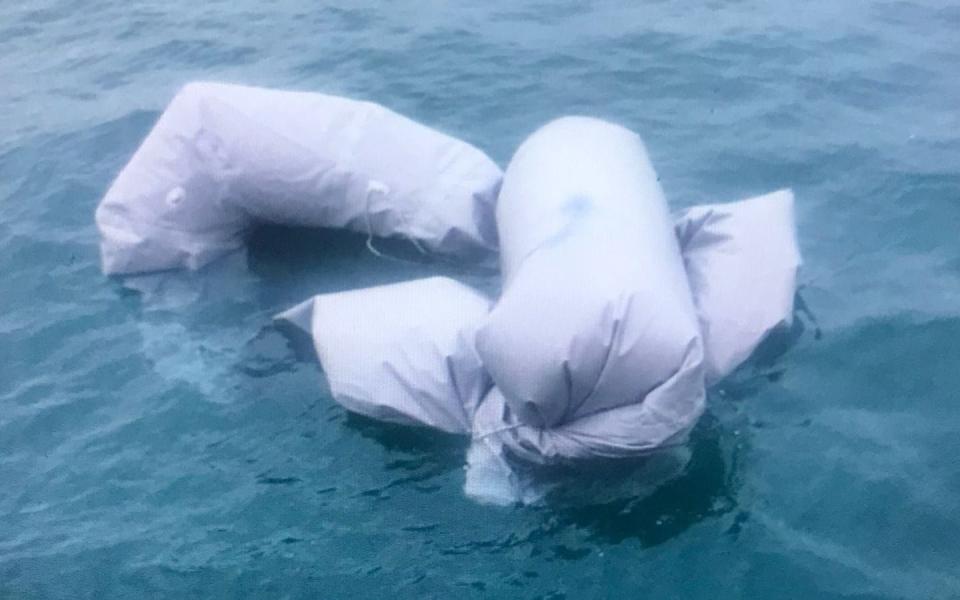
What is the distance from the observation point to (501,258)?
19.2 ft

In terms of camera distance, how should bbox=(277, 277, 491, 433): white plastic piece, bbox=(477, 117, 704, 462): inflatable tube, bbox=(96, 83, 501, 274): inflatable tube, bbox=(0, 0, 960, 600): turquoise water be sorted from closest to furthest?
1. bbox=(477, 117, 704, 462): inflatable tube
2. bbox=(0, 0, 960, 600): turquoise water
3. bbox=(277, 277, 491, 433): white plastic piece
4. bbox=(96, 83, 501, 274): inflatable tube

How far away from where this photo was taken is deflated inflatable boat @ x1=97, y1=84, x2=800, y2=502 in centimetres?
475

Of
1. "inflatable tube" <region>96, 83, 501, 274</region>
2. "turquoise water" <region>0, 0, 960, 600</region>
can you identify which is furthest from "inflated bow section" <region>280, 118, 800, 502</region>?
"inflatable tube" <region>96, 83, 501, 274</region>

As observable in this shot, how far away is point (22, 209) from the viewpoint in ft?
26.7

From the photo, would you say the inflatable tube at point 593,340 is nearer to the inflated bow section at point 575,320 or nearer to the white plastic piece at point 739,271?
the inflated bow section at point 575,320

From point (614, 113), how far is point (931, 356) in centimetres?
368

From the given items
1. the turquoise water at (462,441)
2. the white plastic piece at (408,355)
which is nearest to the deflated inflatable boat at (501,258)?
the white plastic piece at (408,355)

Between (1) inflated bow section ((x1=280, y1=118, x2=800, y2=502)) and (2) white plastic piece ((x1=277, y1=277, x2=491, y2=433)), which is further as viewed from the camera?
(2) white plastic piece ((x1=277, y1=277, x2=491, y2=433))

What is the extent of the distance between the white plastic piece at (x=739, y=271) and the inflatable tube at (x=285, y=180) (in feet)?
4.33

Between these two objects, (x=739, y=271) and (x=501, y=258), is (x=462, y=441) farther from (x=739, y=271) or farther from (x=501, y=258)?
(x=739, y=271)

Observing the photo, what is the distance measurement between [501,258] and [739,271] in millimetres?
1286

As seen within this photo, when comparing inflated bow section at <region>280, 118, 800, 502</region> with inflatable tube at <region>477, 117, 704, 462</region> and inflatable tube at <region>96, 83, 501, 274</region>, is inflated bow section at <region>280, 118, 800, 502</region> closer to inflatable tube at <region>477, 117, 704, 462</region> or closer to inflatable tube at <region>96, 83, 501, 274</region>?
inflatable tube at <region>477, 117, 704, 462</region>

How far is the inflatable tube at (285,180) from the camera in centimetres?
640

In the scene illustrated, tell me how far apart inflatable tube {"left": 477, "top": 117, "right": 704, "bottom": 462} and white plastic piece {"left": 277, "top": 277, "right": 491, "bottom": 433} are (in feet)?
0.70
